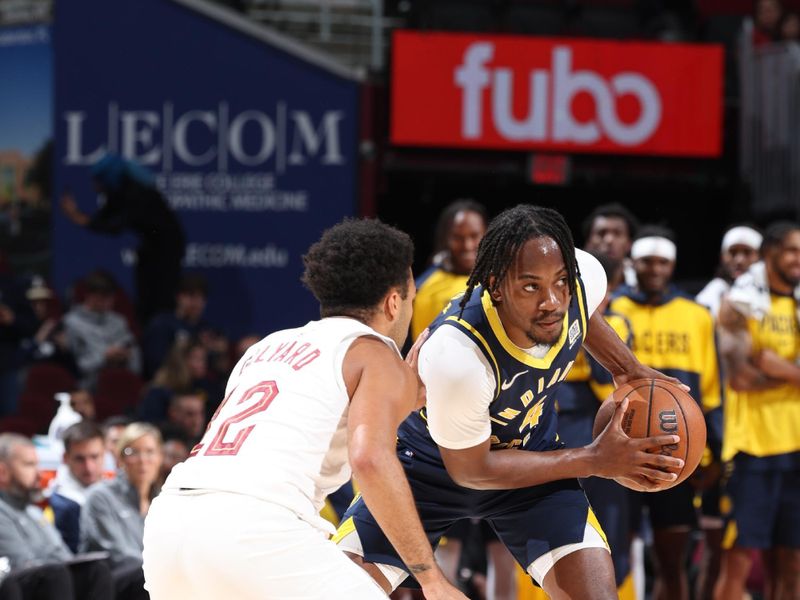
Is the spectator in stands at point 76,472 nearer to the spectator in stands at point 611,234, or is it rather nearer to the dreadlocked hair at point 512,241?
the spectator in stands at point 611,234

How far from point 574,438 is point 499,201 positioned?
564 centimetres

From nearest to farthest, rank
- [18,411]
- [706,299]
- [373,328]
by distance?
[373,328] < [706,299] < [18,411]

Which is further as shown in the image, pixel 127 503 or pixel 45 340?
pixel 45 340

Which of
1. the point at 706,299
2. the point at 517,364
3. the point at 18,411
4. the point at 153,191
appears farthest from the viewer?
the point at 153,191

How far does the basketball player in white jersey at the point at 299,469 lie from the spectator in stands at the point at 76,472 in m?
3.28

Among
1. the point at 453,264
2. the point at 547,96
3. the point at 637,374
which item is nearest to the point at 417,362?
the point at 637,374

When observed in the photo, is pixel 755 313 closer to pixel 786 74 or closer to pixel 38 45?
pixel 786 74

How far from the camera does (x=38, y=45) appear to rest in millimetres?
10578

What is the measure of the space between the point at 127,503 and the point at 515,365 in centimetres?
293

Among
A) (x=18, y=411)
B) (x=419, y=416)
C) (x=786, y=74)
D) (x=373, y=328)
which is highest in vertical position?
(x=786, y=74)

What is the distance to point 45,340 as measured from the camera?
9.09m

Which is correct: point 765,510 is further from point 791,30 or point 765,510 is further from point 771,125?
point 791,30

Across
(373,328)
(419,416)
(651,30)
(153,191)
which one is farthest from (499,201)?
(373,328)

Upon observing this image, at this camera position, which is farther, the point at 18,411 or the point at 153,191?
the point at 153,191
